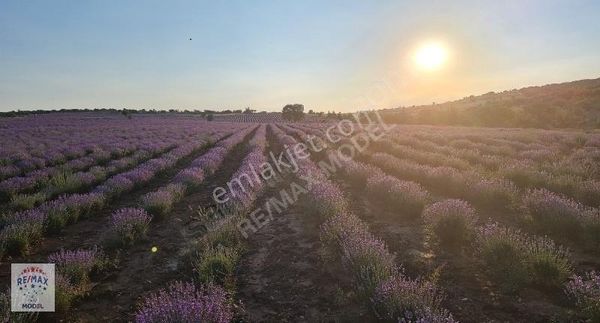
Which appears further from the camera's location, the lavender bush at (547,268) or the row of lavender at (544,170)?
the row of lavender at (544,170)

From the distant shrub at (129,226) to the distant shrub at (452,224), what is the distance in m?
4.94

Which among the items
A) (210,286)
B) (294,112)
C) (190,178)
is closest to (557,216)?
(210,286)

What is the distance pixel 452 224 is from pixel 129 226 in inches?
217

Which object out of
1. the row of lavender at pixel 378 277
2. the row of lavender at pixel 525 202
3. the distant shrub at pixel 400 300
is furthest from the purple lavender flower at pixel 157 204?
the row of lavender at pixel 525 202

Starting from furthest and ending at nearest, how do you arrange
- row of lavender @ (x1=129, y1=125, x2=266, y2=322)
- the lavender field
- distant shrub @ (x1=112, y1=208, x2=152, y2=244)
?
distant shrub @ (x1=112, y1=208, x2=152, y2=244)
the lavender field
row of lavender @ (x1=129, y1=125, x2=266, y2=322)

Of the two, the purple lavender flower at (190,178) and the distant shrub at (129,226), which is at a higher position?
the purple lavender flower at (190,178)

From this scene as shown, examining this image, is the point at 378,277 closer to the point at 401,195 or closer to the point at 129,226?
the point at 401,195

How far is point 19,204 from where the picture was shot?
29.6 ft

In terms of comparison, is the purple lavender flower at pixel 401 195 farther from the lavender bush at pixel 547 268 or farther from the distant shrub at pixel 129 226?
the distant shrub at pixel 129 226

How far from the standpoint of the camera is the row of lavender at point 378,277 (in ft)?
12.7

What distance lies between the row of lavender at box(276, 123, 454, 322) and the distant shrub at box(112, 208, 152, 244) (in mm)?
3281

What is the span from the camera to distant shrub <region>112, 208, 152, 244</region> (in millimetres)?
6980

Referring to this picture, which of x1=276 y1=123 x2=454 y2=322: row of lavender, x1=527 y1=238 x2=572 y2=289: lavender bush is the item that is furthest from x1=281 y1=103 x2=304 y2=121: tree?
x1=527 y1=238 x2=572 y2=289: lavender bush

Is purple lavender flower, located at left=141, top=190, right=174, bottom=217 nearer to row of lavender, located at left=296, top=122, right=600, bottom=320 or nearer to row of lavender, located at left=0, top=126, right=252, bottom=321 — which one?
row of lavender, located at left=0, top=126, right=252, bottom=321
